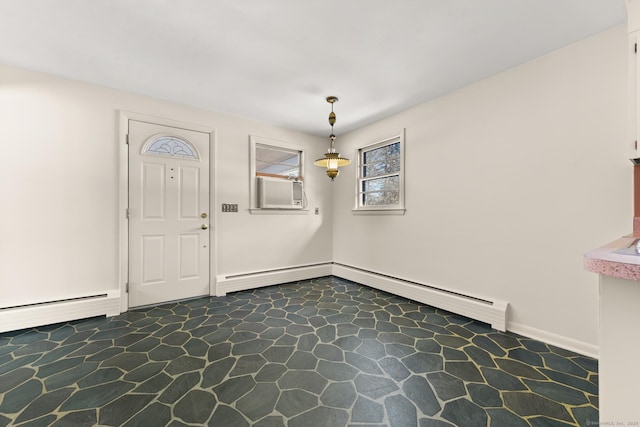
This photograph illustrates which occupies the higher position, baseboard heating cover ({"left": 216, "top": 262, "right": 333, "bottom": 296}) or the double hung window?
the double hung window

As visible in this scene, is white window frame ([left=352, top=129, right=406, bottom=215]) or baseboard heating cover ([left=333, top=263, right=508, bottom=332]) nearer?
baseboard heating cover ([left=333, top=263, right=508, bottom=332])

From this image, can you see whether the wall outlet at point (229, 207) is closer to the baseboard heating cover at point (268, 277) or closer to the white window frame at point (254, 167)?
the white window frame at point (254, 167)

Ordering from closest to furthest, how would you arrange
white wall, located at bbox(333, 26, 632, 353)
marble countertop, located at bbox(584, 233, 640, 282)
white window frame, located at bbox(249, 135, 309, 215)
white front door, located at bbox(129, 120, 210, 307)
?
marble countertop, located at bbox(584, 233, 640, 282)
white wall, located at bbox(333, 26, 632, 353)
white front door, located at bbox(129, 120, 210, 307)
white window frame, located at bbox(249, 135, 309, 215)

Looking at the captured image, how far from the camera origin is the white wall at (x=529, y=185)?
2.08 m

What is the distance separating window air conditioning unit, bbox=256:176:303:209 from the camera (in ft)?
13.4

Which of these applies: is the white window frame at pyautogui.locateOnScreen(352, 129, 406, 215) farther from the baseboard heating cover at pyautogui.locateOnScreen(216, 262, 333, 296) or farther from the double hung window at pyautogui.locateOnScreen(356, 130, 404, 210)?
the baseboard heating cover at pyautogui.locateOnScreen(216, 262, 333, 296)

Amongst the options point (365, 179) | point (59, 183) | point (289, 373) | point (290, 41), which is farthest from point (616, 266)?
point (59, 183)

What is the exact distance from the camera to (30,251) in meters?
2.66

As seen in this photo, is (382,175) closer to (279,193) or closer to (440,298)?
(279,193)

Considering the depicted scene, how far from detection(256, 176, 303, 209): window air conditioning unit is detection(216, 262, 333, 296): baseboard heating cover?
3.46 ft

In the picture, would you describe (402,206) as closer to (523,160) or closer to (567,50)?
(523,160)


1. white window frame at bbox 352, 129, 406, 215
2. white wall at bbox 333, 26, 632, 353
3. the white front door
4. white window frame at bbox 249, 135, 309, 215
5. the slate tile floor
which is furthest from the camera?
white window frame at bbox 249, 135, 309, 215

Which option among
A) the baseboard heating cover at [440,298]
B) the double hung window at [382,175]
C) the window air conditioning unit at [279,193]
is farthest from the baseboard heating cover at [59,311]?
the double hung window at [382,175]

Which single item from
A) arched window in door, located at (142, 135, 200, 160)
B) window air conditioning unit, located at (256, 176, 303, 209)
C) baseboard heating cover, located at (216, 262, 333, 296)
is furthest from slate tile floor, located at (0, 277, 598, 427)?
arched window in door, located at (142, 135, 200, 160)
